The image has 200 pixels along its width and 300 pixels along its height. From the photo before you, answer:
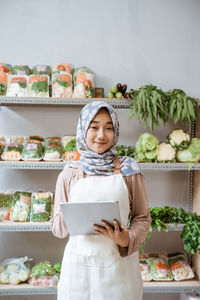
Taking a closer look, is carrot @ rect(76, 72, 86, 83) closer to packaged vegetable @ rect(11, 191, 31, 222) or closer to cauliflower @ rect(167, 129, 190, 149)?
cauliflower @ rect(167, 129, 190, 149)

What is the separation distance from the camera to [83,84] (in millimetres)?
A: 2516

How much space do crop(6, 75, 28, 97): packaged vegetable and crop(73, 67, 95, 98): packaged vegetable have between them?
1.50 ft

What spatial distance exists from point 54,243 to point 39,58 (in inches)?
74.7

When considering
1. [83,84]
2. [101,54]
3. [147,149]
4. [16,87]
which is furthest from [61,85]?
[147,149]

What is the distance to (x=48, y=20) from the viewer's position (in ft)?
9.22

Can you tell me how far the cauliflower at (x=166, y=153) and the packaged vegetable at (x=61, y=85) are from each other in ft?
3.14

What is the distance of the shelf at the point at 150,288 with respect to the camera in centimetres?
239

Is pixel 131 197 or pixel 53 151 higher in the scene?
pixel 53 151

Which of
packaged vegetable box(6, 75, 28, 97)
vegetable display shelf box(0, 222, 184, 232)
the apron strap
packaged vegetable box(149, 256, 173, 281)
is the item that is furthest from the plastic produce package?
the apron strap

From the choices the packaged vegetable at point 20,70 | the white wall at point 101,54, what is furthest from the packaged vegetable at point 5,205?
the packaged vegetable at point 20,70

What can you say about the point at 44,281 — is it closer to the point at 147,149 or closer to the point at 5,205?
the point at 5,205

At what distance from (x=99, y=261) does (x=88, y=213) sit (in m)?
0.31

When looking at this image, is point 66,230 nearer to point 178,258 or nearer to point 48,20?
point 178,258

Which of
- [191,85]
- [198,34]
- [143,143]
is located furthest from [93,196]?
[198,34]
